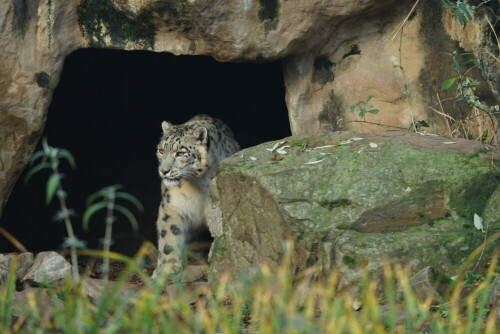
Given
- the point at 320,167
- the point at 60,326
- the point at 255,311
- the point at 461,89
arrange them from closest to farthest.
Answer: the point at 60,326 < the point at 255,311 < the point at 320,167 < the point at 461,89

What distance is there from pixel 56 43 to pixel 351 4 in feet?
7.79

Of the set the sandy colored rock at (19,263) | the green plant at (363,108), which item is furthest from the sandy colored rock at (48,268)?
the green plant at (363,108)

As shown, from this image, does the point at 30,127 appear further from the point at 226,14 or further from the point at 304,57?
the point at 304,57

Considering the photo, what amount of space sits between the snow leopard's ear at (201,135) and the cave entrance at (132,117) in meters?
→ 2.62

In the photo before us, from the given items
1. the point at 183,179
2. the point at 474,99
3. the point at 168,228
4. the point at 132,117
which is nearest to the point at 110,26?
the point at 183,179

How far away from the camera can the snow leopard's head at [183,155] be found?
8375 mm

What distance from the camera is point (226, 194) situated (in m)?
7.00

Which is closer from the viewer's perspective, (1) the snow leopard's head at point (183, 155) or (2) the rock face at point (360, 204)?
(2) the rock face at point (360, 204)

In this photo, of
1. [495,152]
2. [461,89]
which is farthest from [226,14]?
[495,152]

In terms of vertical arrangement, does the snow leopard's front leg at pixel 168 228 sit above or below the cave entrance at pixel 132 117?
below

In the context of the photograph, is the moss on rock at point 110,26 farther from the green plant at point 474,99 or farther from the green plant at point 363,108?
the green plant at point 474,99

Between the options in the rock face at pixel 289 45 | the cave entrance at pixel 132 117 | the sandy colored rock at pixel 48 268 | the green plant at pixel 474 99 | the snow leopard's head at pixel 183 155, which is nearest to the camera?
the green plant at pixel 474 99

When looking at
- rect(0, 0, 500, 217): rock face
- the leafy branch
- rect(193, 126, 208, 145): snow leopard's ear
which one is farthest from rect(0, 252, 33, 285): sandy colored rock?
the leafy branch

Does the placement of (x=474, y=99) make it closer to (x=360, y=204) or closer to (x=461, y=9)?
(x=461, y=9)
